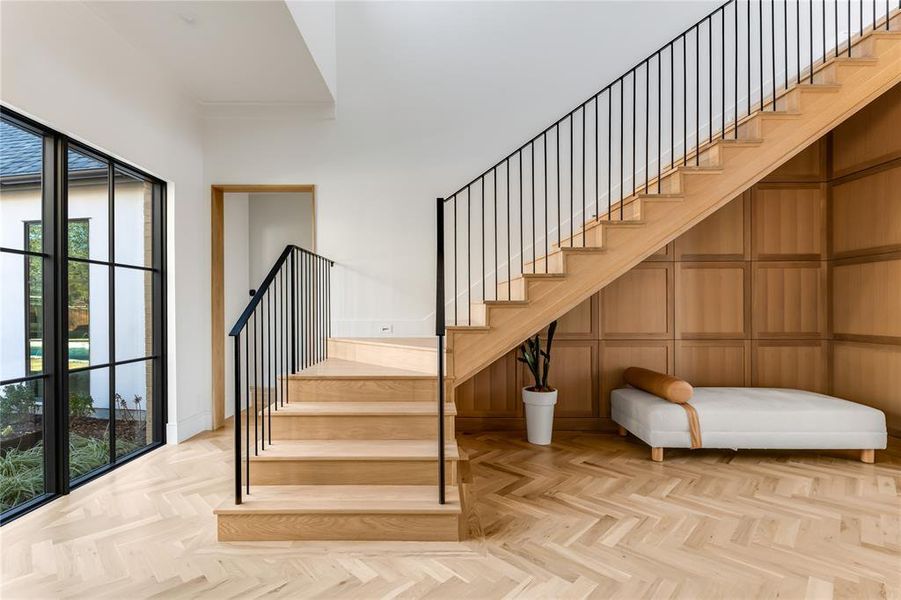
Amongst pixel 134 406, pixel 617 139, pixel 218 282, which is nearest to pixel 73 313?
pixel 134 406

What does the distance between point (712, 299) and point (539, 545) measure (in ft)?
10.1

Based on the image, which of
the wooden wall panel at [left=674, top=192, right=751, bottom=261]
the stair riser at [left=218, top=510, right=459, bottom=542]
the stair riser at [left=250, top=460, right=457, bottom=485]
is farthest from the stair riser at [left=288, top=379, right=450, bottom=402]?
the wooden wall panel at [left=674, top=192, right=751, bottom=261]

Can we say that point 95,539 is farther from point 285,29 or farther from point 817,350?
point 817,350

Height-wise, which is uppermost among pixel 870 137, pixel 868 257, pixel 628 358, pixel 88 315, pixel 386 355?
pixel 870 137

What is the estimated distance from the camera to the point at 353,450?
2.60 metres

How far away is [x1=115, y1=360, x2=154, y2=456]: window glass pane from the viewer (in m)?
3.42

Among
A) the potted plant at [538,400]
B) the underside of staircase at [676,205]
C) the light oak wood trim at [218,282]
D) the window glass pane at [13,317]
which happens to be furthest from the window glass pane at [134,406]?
the potted plant at [538,400]

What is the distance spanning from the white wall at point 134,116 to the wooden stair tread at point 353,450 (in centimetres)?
181

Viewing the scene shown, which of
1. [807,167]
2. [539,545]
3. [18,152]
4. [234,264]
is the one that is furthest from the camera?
[234,264]

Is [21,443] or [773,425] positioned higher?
[21,443]

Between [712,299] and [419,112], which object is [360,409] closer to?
[419,112]

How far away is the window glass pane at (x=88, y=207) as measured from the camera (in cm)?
301

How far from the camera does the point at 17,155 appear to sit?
2.60 m

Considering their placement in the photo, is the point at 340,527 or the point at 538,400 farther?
the point at 538,400
